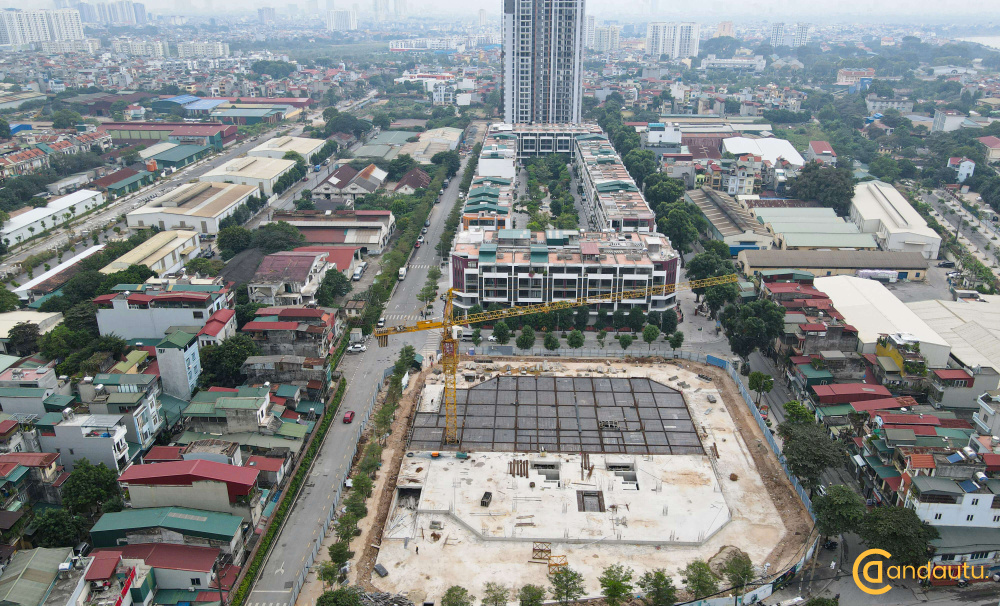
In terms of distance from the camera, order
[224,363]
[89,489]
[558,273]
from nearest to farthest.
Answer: [89,489], [224,363], [558,273]

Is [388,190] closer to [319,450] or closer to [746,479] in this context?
[319,450]

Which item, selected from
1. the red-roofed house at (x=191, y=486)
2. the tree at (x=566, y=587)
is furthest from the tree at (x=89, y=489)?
the tree at (x=566, y=587)

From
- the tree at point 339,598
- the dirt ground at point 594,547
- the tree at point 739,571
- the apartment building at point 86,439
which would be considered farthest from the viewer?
the apartment building at point 86,439

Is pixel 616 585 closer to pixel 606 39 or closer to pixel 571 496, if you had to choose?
pixel 571 496

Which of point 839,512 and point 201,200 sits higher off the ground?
point 201,200

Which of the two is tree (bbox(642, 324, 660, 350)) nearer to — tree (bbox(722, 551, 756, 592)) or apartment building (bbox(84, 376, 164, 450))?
tree (bbox(722, 551, 756, 592))

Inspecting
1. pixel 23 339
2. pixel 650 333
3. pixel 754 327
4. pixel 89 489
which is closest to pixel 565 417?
pixel 650 333

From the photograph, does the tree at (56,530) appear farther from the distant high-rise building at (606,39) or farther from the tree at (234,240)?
the distant high-rise building at (606,39)
